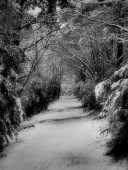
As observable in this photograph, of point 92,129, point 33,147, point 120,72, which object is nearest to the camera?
point 120,72

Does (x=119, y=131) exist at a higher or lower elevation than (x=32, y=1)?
lower

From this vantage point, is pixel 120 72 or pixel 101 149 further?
pixel 101 149

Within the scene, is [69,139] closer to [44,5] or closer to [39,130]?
[39,130]

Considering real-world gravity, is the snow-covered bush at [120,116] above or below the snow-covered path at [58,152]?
above

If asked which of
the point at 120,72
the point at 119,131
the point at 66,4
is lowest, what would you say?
the point at 119,131

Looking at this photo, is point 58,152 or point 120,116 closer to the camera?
point 120,116

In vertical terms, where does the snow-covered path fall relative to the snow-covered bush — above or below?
below

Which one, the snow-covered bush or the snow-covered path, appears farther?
the snow-covered path

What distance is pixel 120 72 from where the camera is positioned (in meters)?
5.15

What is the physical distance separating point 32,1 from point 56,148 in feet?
20.9

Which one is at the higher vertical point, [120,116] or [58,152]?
[120,116]

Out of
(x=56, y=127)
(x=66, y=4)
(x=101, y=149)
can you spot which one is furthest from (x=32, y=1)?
(x=101, y=149)

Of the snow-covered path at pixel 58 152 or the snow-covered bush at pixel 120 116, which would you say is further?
the snow-covered path at pixel 58 152

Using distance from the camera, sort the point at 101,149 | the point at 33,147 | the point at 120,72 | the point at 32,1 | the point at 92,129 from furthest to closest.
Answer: the point at 32,1 < the point at 92,129 < the point at 33,147 < the point at 101,149 < the point at 120,72
